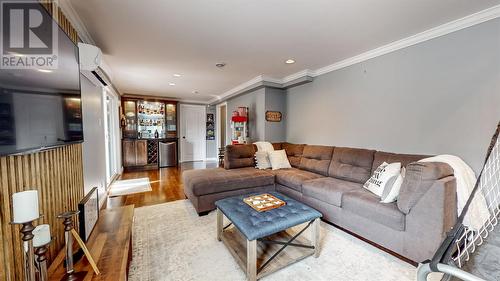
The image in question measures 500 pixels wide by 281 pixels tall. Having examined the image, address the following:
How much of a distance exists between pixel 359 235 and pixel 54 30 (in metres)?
3.14

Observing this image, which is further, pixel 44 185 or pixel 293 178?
pixel 293 178

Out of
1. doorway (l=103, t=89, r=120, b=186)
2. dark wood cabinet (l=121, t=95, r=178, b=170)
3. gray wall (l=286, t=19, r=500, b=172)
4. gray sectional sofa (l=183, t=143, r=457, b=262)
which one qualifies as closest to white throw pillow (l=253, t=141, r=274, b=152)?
gray sectional sofa (l=183, t=143, r=457, b=262)

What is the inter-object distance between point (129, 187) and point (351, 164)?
167 inches

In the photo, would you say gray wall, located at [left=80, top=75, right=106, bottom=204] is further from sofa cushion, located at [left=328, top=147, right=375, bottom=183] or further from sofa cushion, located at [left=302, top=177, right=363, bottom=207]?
sofa cushion, located at [left=328, top=147, right=375, bottom=183]

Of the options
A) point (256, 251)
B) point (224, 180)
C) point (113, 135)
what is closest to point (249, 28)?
point (224, 180)

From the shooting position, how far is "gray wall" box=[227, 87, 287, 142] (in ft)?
14.4

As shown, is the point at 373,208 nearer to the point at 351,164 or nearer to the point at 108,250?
the point at 351,164

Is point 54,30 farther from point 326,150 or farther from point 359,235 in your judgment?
point 326,150

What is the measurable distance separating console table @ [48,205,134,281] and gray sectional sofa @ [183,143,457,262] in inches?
41.0

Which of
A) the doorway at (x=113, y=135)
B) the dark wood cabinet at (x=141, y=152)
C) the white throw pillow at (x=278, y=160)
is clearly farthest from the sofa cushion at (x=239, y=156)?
the dark wood cabinet at (x=141, y=152)

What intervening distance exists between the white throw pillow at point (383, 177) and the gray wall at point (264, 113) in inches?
95.7

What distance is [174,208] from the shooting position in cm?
301

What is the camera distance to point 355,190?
237cm

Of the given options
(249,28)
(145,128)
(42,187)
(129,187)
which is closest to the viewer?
(42,187)
